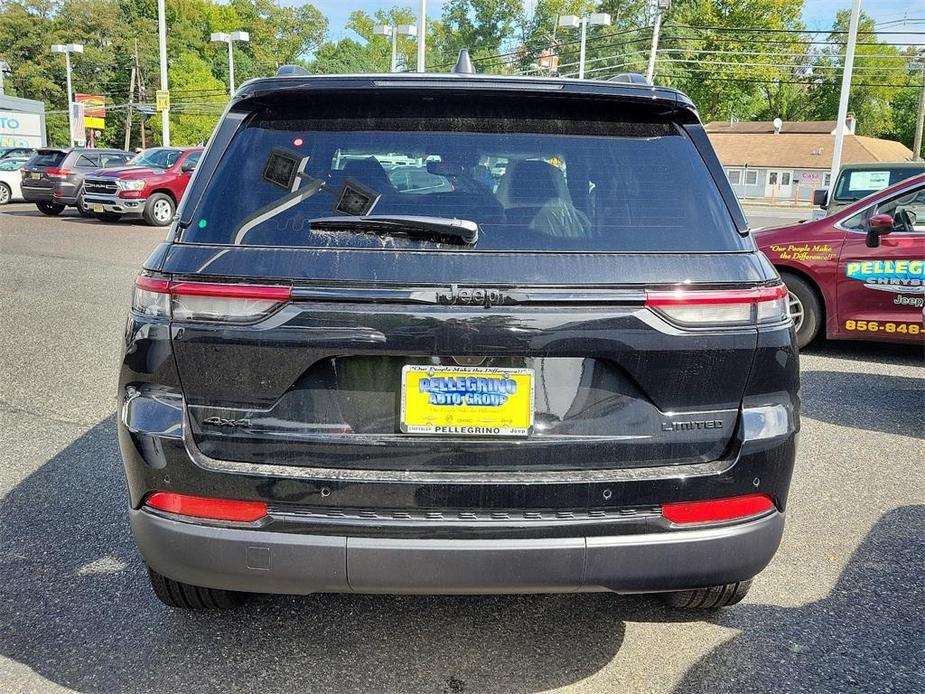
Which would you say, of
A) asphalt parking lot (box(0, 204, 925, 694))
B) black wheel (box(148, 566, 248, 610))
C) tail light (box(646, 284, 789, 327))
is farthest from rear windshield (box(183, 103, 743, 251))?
asphalt parking lot (box(0, 204, 925, 694))

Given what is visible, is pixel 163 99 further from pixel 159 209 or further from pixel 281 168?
pixel 281 168

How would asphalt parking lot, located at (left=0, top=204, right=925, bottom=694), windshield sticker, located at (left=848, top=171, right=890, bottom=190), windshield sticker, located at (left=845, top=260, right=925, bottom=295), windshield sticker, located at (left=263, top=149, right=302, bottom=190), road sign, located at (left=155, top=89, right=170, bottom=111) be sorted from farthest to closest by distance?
road sign, located at (left=155, top=89, right=170, bottom=111) < windshield sticker, located at (left=848, top=171, right=890, bottom=190) < windshield sticker, located at (left=845, top=260, right=925, bottom=295) < asphalt parking lot, located at (left=0, top=204, right=925, bottom=694) < windshield sticker, located at (left=263, top=149, right=302, bottom=190)

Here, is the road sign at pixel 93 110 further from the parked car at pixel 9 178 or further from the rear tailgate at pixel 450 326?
the rear tailgate at pixel 450 326

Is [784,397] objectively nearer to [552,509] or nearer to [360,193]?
[552,509]

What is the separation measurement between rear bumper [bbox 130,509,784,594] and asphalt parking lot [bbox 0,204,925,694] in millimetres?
499

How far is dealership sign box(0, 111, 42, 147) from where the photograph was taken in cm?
3406

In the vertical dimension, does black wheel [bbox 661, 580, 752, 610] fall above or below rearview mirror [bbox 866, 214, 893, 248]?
below

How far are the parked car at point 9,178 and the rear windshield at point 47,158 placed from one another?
7.82ft

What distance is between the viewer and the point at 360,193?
2.49 metres

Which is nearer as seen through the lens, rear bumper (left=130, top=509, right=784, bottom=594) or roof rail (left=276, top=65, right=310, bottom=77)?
rear bumper (left=130, top=509, right=784, bottom=594)

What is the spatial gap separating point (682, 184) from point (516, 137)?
52cm

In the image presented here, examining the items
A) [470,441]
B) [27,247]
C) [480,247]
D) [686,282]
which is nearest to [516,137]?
[480,247]

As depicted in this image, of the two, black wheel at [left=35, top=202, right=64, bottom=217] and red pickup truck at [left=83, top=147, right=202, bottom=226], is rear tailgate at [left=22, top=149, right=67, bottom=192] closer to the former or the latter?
black wheel at [left=35, top=202, right=64, bottom=217]

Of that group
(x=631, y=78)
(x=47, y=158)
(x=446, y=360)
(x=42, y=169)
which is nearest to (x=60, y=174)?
(x=42, y=169)
